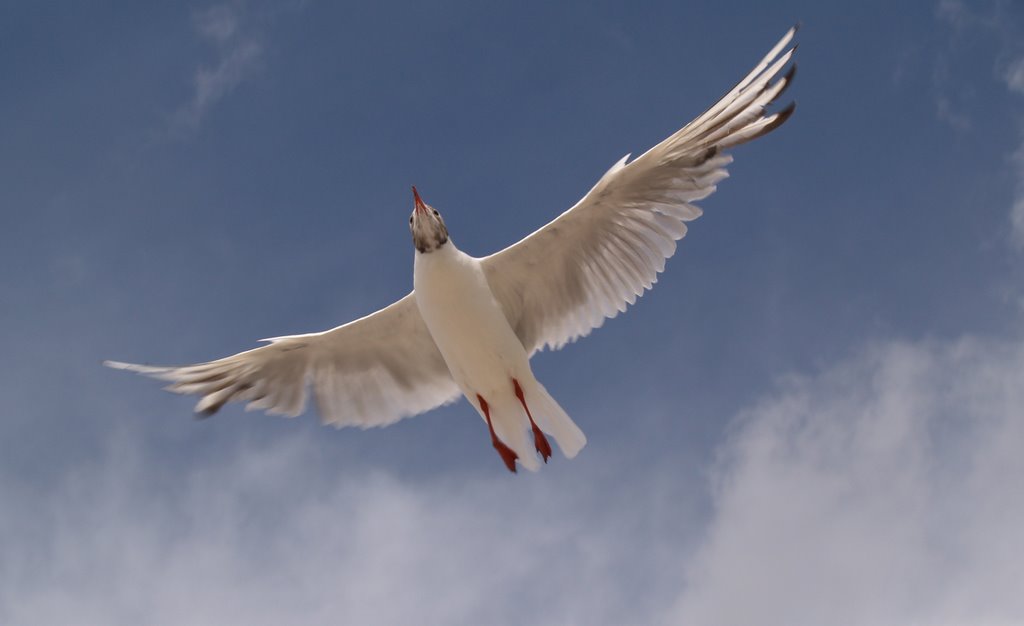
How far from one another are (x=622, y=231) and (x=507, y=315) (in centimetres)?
144

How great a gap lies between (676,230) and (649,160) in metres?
0.74

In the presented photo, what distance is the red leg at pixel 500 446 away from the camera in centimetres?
1096

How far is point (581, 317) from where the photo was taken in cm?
1125

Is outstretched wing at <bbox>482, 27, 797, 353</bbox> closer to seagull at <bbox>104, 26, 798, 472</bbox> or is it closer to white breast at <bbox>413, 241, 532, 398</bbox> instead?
seagull at <bbox>104, 26, 798, 472</bbox>

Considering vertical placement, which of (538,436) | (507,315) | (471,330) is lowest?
(538,436)

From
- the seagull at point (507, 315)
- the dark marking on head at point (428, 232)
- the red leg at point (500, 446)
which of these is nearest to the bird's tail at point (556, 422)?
the seagull at point (507, 315)

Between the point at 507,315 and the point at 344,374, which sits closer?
the point at 507,315

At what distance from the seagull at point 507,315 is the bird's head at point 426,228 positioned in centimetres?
1

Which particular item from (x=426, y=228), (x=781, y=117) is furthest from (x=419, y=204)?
(x=781, y=117)

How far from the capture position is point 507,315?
11.2 m

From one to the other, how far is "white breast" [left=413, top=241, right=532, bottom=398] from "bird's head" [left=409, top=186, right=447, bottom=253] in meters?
0.07

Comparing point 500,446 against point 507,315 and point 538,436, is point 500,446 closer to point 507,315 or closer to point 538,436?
point 538,436

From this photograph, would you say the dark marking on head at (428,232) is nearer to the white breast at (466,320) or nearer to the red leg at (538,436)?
the white breast at (466,320)

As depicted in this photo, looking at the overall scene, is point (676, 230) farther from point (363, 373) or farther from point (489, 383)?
point (363, 373)
